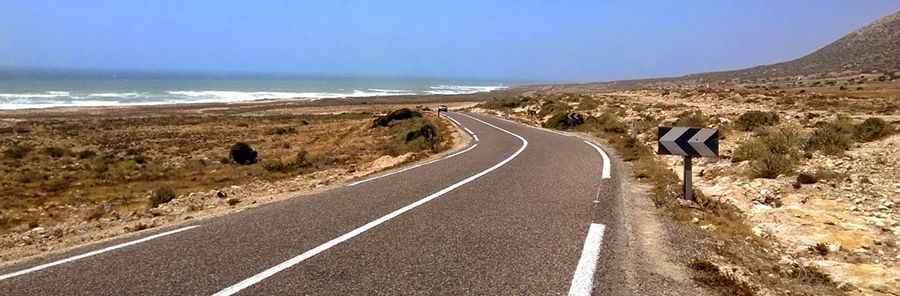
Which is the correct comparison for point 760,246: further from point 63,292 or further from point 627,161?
point 627,161

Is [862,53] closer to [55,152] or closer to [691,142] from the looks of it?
[691,142]

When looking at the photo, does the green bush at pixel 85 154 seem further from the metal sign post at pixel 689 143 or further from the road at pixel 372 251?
the metal sign post at pixel 689 143

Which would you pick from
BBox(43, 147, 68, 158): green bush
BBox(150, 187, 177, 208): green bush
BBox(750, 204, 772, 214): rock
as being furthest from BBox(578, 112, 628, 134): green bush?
BBox(43, 147, 68, 158): green bush

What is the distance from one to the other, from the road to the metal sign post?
1.27 m

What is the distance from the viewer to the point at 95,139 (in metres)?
43.0

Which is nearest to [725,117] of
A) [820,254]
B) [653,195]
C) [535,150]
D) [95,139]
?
[535,150]

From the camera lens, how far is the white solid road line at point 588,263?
15.5 ft

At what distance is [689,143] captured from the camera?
848 cm

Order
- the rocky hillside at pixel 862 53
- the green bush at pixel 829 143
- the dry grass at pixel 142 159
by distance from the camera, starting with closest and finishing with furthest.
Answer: the green bush at pixel 829 143 → the dry grass at pixel 142 159 → the rocky hillside at pixel 862 53

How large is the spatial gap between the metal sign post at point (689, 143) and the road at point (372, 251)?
4.16 feet

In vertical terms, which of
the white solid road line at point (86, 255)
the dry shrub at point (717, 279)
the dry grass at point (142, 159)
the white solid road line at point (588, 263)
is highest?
the white solid road line at point (588, 263)

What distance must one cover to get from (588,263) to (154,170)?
83.1ft

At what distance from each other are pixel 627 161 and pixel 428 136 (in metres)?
15.4

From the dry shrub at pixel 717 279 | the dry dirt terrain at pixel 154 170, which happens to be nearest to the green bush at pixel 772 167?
the dry shrub at pixel 717 279
